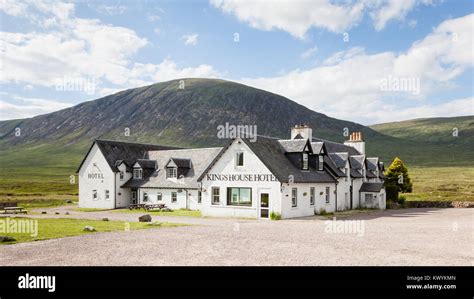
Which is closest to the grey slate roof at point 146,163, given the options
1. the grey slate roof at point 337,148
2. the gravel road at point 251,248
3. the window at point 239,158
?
the window at point 239,158

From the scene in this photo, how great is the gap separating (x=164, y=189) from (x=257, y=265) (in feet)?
122

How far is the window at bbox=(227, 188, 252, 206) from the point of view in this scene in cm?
3897

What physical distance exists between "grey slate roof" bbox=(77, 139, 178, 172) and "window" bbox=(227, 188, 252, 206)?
2014cm

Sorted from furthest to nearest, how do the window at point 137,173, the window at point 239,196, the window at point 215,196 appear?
the window at point 137,173 < the window at point 215,196 < the window at point 239,196

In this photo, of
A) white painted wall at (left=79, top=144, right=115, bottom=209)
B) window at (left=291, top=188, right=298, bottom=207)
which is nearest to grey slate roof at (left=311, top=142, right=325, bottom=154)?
window at (left=291, top=188, right=298, bottom=207)

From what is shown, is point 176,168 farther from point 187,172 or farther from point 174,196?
point 174,196

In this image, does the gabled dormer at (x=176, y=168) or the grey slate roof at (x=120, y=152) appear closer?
the gabled dormer at (x=176, y=168)

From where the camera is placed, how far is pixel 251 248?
19344 mm

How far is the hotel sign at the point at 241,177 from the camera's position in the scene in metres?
37.6

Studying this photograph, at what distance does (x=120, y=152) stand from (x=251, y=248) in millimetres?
41111

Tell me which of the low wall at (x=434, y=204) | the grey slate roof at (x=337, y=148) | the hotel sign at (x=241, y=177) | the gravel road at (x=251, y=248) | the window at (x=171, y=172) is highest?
the grey slate roof at (x=337, y=148)

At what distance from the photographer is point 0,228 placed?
2784cm

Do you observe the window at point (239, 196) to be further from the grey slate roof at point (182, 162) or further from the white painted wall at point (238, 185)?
the grey slate roof at point (182, 162)
